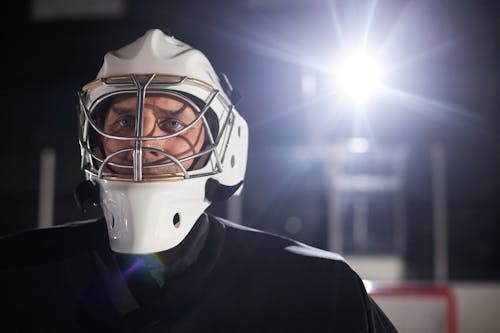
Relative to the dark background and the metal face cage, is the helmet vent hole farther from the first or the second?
the dark background

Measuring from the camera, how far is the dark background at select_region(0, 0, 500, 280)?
310 centimetres

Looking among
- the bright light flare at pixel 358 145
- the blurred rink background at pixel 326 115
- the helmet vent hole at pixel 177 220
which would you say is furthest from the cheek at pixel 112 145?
the bright light flare at pixel 358 145

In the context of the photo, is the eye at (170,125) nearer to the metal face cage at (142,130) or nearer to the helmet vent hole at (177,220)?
the metal face cage at (142,130)

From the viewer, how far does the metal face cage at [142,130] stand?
967mm

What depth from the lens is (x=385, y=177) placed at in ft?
11.7

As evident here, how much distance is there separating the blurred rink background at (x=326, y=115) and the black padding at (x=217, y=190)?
6.33 ft

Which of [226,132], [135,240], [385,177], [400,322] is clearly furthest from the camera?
[385,177]

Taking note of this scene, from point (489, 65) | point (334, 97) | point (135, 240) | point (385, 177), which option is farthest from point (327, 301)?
point (489, 65)

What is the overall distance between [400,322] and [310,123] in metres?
1.46

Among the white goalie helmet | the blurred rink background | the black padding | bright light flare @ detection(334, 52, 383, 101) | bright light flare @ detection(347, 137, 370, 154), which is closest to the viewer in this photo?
the white goalie helmet

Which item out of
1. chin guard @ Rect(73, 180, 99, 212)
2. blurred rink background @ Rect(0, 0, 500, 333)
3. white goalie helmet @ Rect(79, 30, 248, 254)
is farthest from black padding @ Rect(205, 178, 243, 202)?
blurred rink background @ Rect(0, 0, 500, 333)

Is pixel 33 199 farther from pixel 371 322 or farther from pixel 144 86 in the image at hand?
pixel 371 322

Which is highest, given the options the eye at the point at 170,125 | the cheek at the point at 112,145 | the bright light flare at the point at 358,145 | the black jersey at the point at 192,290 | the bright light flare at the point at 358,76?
the bright light flare at the point at 358,76

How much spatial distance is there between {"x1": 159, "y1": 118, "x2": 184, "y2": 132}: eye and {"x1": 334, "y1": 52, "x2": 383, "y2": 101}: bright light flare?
2121mm
